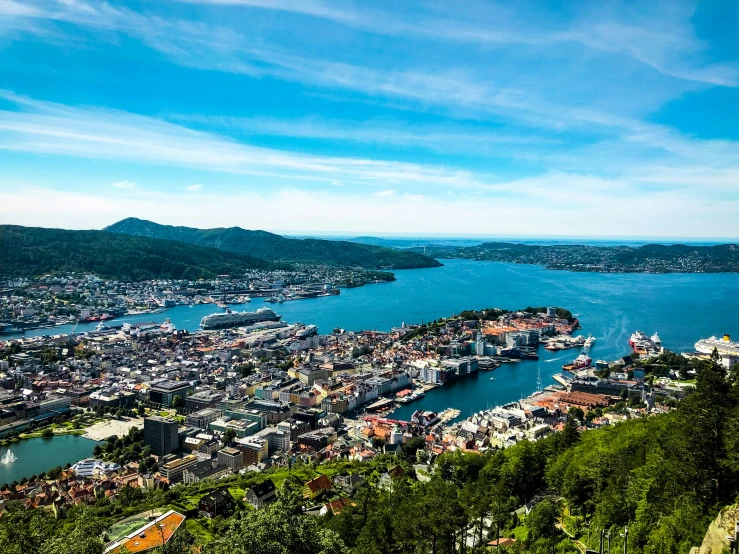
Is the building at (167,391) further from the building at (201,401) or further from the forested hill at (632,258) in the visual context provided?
the forested hill at (632,258)

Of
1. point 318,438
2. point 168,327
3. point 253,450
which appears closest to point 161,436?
point 253,450

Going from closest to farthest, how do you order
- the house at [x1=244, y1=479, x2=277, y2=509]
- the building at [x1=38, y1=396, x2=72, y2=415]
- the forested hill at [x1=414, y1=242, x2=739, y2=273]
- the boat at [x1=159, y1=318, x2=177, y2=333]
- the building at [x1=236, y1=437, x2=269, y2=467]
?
the house at [x1=244, y1=479, x2=277, y2=509] → the building at [x1=236, y1=437, x2=269, y2=467] → the building at [x1=38, y1=396, x2=72, y2=415] → the boat at [x1=159, y1=318, x2=177, y2=333] → the forested hill at [x1=414, y1=242, x2=739, y2=273]

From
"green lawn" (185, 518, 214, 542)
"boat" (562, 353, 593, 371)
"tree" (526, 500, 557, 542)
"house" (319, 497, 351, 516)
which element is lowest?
"boat" (562, 353, 593, 371)

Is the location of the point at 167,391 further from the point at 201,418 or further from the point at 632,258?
the point at 632,258

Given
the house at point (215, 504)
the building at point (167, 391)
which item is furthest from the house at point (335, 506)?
the building at point (167, 391)

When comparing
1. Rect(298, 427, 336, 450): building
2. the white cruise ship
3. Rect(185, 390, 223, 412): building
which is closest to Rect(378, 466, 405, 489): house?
Rect(298, 427, 336, 450): building

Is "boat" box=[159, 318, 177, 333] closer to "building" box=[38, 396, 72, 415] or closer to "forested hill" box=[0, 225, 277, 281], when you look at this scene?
"building" box=[38, 396, 72, 415]

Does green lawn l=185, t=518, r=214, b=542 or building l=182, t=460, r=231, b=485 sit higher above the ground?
green lawn l=185, t=518, r=214, b=542

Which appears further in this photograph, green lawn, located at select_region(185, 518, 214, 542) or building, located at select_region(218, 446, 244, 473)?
building, located at select_region(218, 446, 244, 473)
